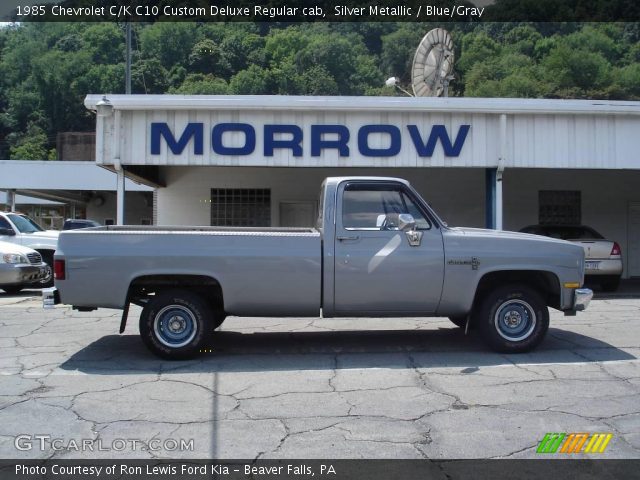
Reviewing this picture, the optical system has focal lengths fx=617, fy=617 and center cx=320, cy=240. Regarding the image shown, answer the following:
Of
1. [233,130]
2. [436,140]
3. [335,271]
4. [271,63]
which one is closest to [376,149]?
[436,140]

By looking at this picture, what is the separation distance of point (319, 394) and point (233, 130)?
8.40 meters

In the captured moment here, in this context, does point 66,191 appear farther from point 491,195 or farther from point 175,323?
point 175,323

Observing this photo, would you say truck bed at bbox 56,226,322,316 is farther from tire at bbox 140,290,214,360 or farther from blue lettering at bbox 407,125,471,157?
blue lettering at bbox 407,125,471,157

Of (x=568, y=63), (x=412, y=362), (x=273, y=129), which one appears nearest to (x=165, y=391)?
(x=412, y=362)

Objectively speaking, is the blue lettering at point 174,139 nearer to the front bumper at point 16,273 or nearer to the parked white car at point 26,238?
the front bumper at point 16,273

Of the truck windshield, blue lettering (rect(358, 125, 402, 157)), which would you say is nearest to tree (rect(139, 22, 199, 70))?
the truck windshield

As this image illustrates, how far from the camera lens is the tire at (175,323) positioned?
676cm

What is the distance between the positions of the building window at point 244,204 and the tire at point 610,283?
28.9 feet

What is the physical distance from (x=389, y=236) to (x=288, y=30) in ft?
234

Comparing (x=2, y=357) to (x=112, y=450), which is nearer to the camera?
(x=112, y=450)

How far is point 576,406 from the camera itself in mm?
5309

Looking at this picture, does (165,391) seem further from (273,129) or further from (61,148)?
(61,148)

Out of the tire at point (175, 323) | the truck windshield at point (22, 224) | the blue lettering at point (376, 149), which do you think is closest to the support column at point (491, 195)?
the blue lettering at point (376, 149)

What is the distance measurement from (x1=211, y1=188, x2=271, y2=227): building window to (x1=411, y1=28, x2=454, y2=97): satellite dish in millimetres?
5166
